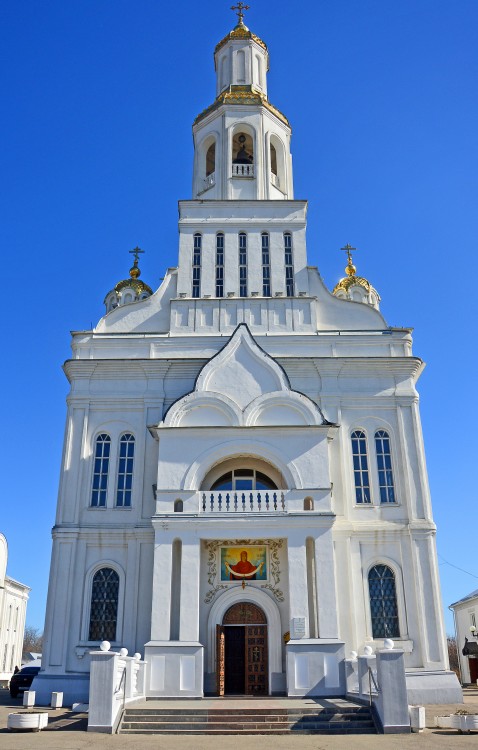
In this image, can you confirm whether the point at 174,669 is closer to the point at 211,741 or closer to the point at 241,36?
the point at 211,741

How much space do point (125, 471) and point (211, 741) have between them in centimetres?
1177

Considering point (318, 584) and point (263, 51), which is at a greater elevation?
point (263, 51)

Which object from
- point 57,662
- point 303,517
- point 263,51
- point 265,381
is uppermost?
point 263,51

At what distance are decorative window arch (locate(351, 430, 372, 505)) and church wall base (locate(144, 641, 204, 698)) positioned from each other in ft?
25.4

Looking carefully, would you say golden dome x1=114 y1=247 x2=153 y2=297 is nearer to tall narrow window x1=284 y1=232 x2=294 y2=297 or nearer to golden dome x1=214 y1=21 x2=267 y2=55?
tall narrow window x1=284 y1=232 x2=294 y2=297

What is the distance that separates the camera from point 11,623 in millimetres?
54406

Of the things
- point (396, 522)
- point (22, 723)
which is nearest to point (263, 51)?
point (396, 522)

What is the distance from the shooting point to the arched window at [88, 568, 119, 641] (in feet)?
75.2

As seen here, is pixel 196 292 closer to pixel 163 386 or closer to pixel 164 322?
pixel 164 322

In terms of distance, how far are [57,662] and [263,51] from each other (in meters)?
28.9

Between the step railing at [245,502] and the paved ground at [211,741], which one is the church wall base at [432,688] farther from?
the step railing at [245,502]

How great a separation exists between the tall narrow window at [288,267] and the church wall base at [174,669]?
1380cm

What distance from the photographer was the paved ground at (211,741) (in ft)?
43.7

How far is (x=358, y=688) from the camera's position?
1886 centimetres
